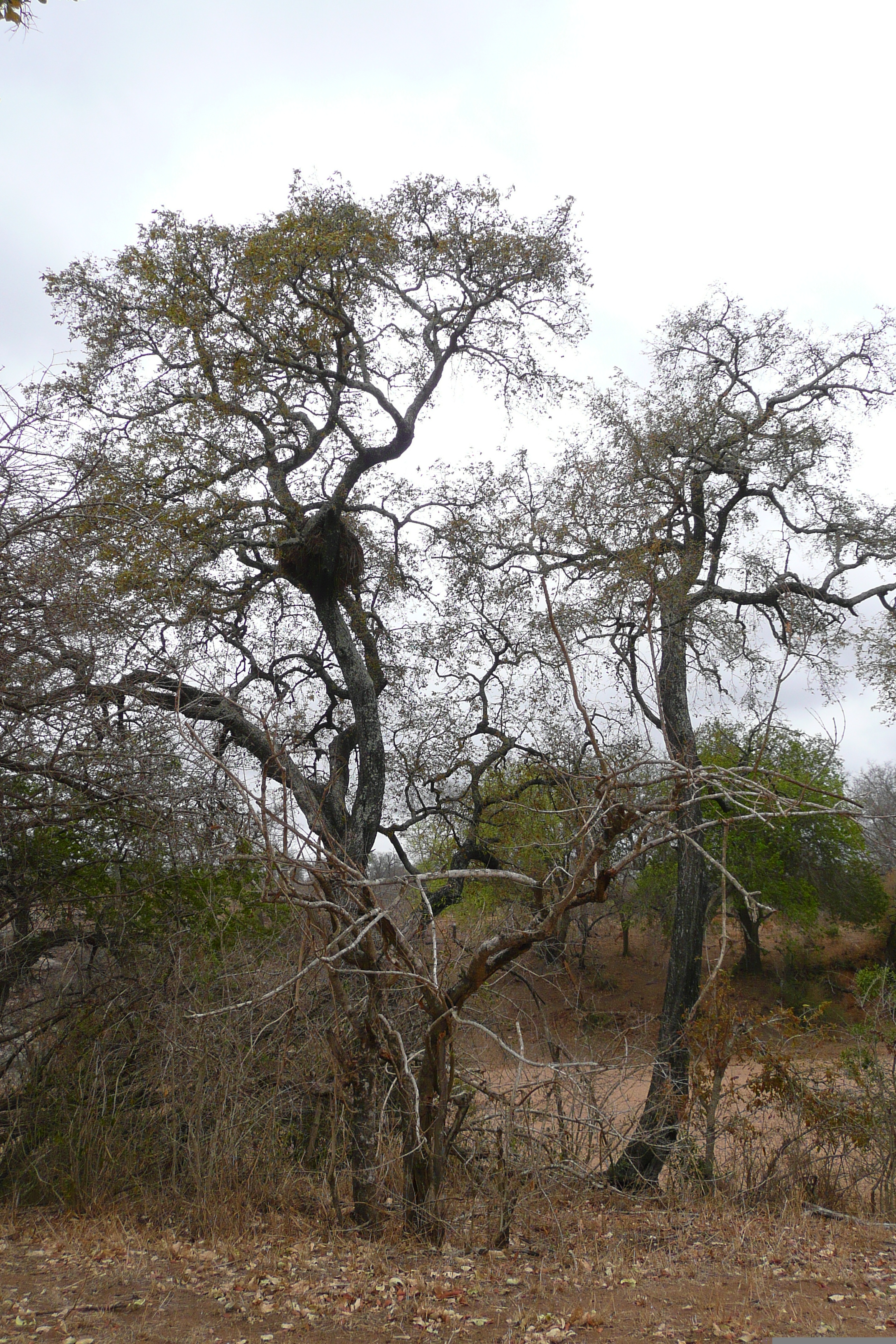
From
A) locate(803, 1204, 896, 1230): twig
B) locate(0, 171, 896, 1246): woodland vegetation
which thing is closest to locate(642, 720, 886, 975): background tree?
locate(0, 171, 896, 1246): woodland vegetation

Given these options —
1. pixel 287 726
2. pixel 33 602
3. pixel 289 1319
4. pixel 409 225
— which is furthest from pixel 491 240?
pixel 289 1319

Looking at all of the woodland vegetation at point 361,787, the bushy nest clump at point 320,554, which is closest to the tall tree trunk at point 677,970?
the woodland vegetation at point 361,787

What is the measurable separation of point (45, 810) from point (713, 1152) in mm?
6412

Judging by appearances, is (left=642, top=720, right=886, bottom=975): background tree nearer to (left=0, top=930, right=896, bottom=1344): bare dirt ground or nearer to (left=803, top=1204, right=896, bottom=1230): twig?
(left=803, top=1204, right=896, bottom=1230): twig

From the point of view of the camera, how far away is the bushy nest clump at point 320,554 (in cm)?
1163

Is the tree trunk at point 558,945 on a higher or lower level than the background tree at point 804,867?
lower

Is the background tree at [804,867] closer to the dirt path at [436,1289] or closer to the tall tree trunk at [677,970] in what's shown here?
the tall tree trunk at [677,970]

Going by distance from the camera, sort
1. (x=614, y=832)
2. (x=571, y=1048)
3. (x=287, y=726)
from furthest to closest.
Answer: (x=287, y=726)
(x=571, y=1048)
(x=614, y=832)

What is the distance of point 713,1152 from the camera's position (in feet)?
25.1

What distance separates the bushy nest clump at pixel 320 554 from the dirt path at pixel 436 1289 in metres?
7.88

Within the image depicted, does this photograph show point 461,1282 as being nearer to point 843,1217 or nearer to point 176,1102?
point 176,1102

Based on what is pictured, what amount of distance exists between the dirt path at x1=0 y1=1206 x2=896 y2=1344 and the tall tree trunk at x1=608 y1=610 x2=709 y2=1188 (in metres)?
1.04

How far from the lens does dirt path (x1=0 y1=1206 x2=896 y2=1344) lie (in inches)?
164

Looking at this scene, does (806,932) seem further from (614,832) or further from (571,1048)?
(614,832)
